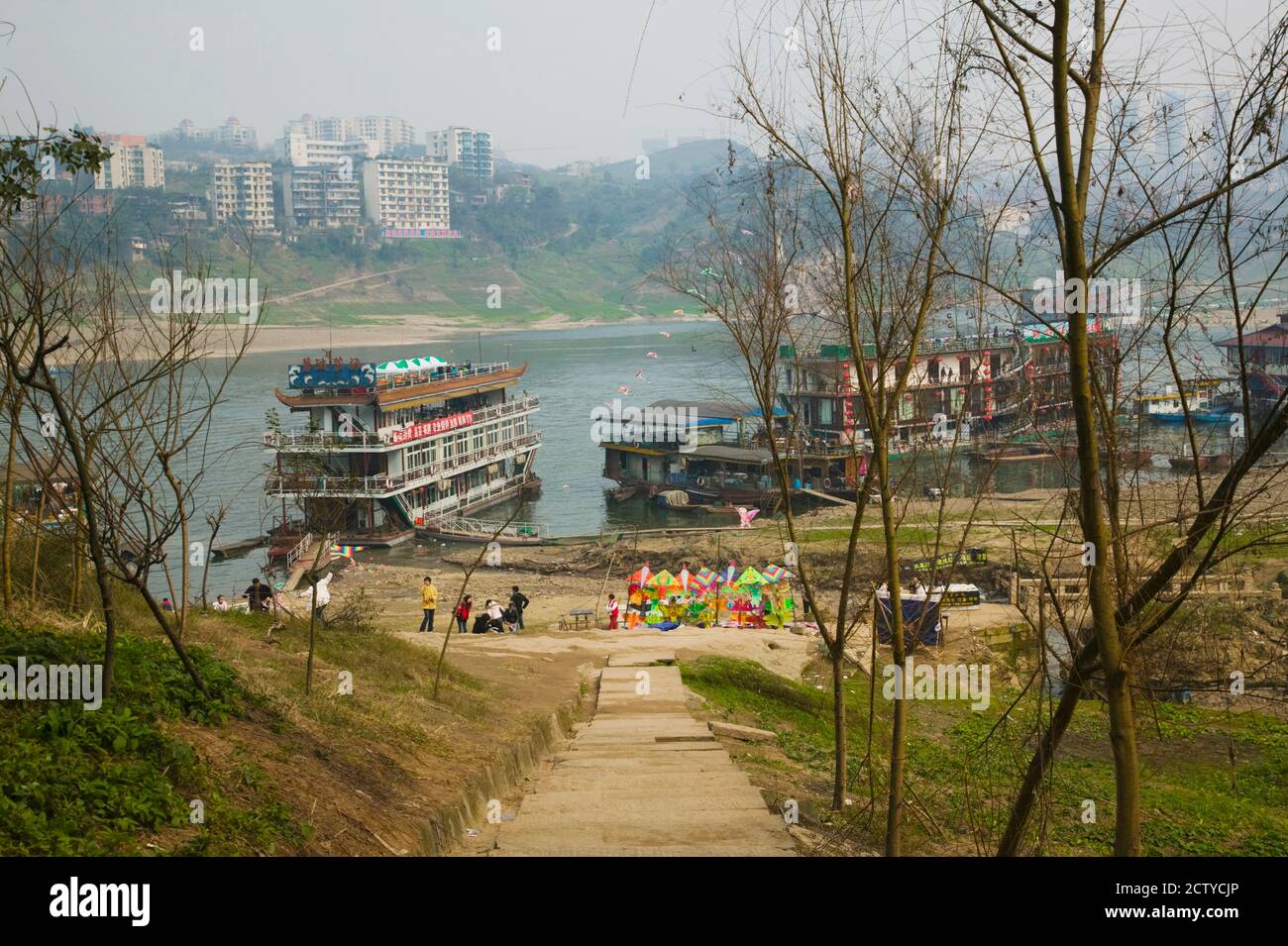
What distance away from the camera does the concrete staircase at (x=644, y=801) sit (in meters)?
6.58

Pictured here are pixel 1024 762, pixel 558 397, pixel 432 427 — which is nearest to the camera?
pixel 1024 762

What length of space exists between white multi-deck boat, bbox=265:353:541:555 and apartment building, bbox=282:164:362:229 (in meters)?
87.0

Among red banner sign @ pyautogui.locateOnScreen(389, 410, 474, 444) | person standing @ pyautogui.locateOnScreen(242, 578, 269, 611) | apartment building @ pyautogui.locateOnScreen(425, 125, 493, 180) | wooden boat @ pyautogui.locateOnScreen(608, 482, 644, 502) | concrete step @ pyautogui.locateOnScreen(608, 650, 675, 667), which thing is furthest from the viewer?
apartment building @ pyautogui.locateOnScreen(425, 125, 493, 180)

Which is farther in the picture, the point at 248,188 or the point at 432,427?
the point at 248,188

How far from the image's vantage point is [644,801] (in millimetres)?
7715

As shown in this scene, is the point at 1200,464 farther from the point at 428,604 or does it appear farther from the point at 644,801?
the point at 428,604

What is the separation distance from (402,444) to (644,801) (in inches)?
1315

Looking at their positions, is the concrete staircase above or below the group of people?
above

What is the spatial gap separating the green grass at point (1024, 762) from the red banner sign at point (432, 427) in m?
25.7

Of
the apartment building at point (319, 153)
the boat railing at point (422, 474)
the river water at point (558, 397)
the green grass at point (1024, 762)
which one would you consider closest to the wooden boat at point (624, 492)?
the river water at point (558, 397)

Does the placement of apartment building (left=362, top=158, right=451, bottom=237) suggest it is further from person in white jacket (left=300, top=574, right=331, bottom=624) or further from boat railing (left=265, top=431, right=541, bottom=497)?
person in white jacket (left=300, top=574, right=331, bottom=624)

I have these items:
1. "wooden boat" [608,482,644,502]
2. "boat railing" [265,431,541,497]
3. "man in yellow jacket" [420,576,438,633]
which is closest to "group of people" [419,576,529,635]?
"man in yellow jacket" [420,576,438,633]

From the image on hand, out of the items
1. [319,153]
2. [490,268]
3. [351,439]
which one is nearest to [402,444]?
[351,439]

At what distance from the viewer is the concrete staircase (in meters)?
6.58
